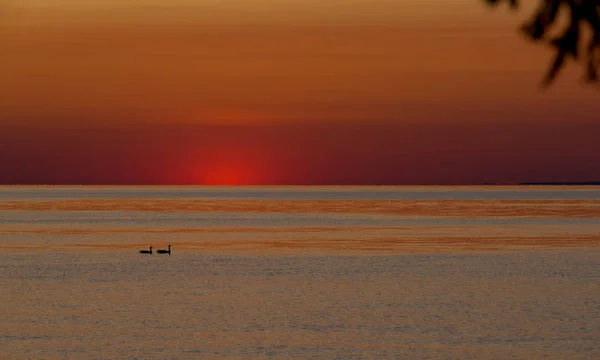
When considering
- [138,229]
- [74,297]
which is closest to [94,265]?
[74,297]

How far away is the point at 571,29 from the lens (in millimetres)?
5105

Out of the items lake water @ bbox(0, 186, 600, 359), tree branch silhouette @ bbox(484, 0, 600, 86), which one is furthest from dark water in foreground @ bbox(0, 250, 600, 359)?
tree branch silhouette @ bbox(484, 0, 600, 86)

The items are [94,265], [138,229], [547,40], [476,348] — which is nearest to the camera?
[547,40]

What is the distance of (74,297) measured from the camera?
36844 millimetres

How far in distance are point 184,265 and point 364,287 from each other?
13.2 m

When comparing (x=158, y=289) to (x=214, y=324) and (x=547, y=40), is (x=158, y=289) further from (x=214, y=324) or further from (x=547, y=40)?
(x=547, y=40)

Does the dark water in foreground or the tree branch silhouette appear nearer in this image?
the tree branch silhouette

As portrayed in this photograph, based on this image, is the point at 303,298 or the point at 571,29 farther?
the point at 303,298

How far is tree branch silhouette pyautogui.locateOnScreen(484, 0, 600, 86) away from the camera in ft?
16.4

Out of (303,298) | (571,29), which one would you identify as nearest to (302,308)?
(303,298)

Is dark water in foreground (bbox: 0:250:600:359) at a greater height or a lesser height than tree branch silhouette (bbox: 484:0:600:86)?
lesser

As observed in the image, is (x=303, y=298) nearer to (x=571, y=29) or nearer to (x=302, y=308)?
(x=302, y=308)

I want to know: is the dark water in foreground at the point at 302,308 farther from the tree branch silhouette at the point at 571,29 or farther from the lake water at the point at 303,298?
the tree branch silhouette at the point at 571,29

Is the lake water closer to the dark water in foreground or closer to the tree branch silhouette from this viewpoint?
the dark water in foreground
